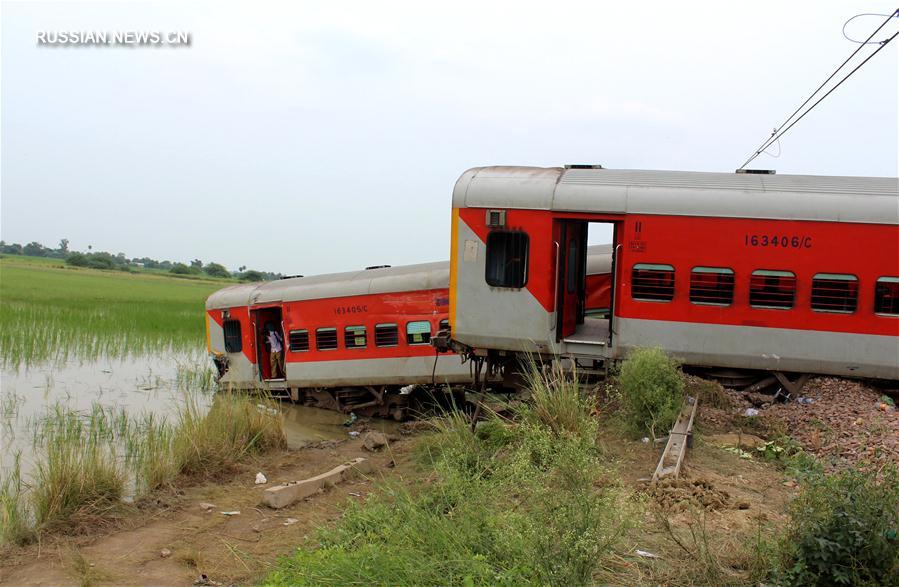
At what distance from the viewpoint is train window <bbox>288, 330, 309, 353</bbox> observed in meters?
17.2

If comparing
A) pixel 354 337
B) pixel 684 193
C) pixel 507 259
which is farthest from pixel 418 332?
pixel 684 193

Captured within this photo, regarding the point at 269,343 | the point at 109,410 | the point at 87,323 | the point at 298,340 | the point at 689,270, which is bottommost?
the point at 109,410

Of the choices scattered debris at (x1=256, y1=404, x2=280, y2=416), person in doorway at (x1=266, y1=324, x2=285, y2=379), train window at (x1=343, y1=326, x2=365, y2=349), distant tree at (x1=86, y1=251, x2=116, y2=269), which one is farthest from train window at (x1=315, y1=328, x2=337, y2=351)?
distant tree at (x1=86, y1=251, x2=116, y2=269)

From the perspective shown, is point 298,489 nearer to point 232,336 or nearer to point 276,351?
point 276,351

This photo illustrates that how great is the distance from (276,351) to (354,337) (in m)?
3.52

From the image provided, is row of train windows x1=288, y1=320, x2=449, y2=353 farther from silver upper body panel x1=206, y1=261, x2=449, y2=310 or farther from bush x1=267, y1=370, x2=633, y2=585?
bush x1=267, y1=370, x2=633, y2=585

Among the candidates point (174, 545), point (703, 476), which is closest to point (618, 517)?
point (703, 476)

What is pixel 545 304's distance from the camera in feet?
35.6

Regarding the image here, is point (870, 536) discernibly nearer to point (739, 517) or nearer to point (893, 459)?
A: point (739, 517)

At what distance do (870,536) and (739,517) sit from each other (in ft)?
5.17

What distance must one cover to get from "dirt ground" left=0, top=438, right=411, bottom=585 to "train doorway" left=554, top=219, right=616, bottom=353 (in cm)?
335

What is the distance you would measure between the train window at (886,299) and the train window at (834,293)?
25cm

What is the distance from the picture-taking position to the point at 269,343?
19297mm

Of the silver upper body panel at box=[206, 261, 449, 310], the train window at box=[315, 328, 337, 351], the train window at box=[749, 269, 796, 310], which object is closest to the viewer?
the train window at box=[749, 269, 796, 310]
